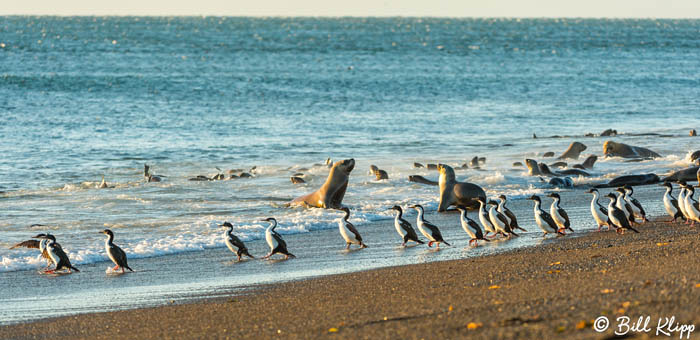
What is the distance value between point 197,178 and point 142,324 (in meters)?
13.6

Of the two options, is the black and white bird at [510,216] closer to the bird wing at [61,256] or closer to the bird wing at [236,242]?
the bird wing at [236,242]

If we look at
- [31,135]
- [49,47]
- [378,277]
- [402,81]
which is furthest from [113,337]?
[49,47]

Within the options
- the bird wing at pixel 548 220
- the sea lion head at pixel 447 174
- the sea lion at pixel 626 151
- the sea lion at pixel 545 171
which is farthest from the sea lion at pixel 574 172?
the bird wing at pixel 548 220

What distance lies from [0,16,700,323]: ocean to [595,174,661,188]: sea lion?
65 cm

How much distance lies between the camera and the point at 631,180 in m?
19.5

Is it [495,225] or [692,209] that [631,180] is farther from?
[495,225]

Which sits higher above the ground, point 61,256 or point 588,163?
point 588,163

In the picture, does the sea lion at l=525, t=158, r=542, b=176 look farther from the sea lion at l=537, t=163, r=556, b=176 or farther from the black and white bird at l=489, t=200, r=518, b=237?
the black and white bird at l=489, t=200, r=518, b=237

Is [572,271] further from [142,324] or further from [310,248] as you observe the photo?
[310,248]

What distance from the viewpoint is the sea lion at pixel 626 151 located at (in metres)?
24.1

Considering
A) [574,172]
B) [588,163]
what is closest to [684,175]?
[574,172]

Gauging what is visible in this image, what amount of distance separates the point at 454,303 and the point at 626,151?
57.6ft

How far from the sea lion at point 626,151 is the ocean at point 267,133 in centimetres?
80

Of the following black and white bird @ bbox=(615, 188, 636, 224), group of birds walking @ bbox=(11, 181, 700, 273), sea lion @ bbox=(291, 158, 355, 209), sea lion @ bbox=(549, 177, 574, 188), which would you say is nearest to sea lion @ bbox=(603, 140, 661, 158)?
sea lion @ bbox=(549, 177, 574, 188)
